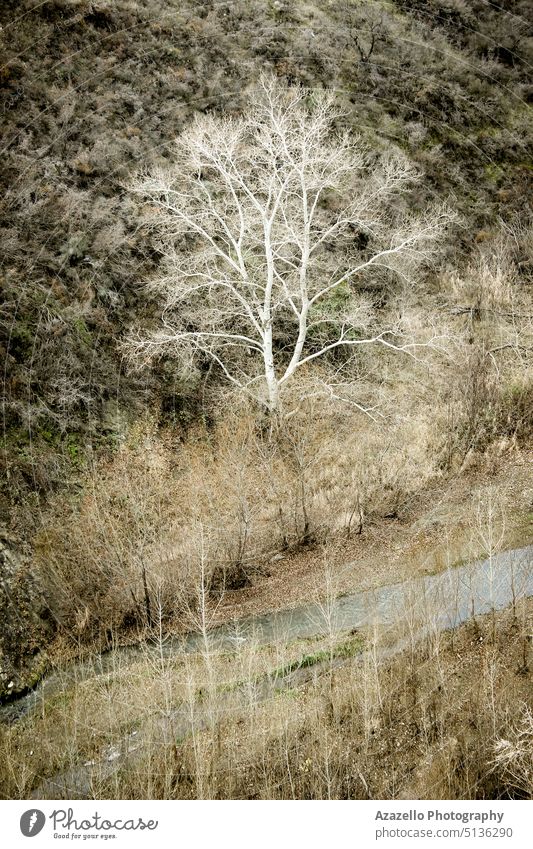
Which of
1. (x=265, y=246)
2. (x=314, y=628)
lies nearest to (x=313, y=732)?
Result: (x=314, y=628)

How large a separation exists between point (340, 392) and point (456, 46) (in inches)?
892

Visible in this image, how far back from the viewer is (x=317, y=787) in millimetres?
7719

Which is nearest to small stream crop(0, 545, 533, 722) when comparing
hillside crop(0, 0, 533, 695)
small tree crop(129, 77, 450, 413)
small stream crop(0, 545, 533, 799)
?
small stream crop(0, 545, 533, 799)

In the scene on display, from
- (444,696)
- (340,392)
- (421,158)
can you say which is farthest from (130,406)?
(421,158)

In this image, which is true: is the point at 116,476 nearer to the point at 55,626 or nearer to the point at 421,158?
the point at 55,626

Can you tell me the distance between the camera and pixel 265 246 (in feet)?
65.6

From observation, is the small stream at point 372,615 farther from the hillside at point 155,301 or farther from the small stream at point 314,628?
the hillside at point 155,301
